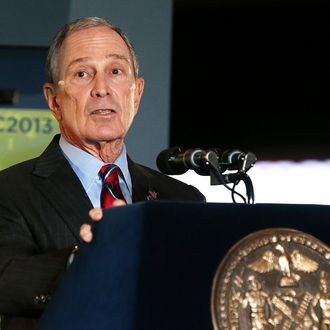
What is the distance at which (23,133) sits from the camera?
454cm

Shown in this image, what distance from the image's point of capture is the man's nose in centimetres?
247

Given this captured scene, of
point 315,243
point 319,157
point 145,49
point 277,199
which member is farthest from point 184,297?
point 319,157

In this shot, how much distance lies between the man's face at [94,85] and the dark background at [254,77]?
2.95 m

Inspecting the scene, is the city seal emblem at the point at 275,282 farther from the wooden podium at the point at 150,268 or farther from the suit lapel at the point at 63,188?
the suit lapel at the point at 63,188

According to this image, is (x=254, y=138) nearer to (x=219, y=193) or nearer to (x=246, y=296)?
(x=219, y=193)

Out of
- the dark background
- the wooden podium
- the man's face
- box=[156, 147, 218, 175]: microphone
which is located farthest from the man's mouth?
the dark background

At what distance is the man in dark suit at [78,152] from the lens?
217 cm

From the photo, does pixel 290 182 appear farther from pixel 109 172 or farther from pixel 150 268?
pixel 150 268

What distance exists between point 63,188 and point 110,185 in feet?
0.48

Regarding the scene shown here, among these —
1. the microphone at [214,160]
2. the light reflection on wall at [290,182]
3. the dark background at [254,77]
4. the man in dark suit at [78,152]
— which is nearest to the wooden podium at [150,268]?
the microphone at [214,160]

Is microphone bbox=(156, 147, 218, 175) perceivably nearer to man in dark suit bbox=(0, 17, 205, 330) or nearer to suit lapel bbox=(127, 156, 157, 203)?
man in dark suit bbox=(0, 17, 205, 330)

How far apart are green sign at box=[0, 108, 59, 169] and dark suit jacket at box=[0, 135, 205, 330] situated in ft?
6.37

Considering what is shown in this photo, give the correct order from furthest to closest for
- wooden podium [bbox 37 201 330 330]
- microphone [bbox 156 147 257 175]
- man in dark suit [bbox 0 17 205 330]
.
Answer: man in dark suit [bbox 0 17 205 330] < microphone [bbox 156 147 257 175] < wooden podium [bbox 37 201 330 330]

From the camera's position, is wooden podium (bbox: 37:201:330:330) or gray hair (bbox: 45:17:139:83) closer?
wooden podium (bbox: 37:201:330:330)
